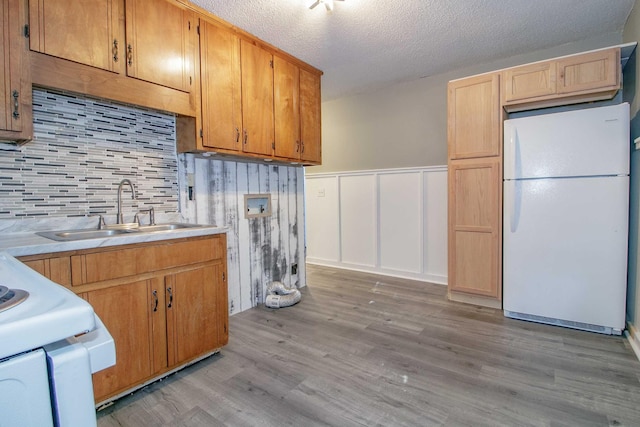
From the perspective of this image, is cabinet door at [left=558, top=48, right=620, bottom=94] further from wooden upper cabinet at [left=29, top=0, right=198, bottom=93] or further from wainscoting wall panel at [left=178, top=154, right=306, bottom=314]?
wooden upper cabinet at [left=29, top=0, right=198, bottom=93]

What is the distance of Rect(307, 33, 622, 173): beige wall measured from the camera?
12.2ft

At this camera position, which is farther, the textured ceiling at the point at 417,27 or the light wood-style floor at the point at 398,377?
the textured ceiling at the point at 417,27

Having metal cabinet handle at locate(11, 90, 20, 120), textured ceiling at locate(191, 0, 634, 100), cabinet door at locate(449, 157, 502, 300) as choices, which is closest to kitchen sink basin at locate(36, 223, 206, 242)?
metal cabinet handle at locate(11, 90, 20, 120)

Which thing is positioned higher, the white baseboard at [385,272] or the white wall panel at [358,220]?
the white wall panel at [358,220]

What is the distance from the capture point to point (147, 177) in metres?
2.36

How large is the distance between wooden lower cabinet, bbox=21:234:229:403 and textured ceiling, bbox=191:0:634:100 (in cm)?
174

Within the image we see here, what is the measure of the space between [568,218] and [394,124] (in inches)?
86.7

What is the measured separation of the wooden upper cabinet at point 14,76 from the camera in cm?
149

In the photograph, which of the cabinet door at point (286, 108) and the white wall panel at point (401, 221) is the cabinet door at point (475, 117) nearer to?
the white wall panel at point (401, 221)

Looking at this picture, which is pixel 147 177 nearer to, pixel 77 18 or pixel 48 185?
pixel 48 185

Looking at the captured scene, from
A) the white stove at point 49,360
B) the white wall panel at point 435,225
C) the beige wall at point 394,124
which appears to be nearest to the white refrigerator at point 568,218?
the white wall panel at point 435,225

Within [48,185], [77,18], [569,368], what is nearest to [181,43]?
[77,18]

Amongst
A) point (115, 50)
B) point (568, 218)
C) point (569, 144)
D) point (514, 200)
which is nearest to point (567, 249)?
point (568, 218)

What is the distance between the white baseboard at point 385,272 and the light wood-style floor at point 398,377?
95 centimetres
